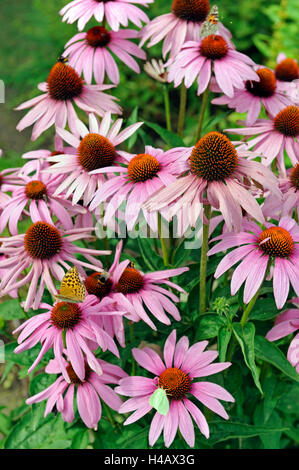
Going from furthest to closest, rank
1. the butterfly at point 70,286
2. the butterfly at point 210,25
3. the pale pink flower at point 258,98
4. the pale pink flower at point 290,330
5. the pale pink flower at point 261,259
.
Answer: the pale pink flower at point 258,98
the butterfly at point 210,25
the pale pink flower at point 290,330
the pale pink flower at point 261,259
the butterfly at point 70,286

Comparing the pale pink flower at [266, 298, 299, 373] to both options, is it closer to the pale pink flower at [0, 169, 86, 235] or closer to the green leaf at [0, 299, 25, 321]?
Result: the pale pink flower at [0, 169, 86, 235]

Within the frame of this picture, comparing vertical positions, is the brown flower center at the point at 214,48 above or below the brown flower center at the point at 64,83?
above

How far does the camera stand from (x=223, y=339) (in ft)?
3.47

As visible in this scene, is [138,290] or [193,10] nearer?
[138,290]

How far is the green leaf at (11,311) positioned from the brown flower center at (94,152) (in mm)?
527

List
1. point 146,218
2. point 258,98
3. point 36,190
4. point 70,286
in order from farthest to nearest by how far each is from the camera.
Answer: point 258,98 < point 36,190 < point 146,218 < point 70,286

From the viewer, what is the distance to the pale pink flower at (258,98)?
4.23 ft

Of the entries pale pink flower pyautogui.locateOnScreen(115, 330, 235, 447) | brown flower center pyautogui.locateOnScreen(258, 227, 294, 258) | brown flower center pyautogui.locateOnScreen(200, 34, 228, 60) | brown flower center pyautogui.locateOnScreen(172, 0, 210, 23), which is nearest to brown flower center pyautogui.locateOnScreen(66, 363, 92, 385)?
pale pink flower pyautogui.locateOnScreen(115, 330, 235, 447)

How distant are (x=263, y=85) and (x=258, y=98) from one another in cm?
3

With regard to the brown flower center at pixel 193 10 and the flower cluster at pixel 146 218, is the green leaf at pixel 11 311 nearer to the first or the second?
the flower cluster at pixel 146 218

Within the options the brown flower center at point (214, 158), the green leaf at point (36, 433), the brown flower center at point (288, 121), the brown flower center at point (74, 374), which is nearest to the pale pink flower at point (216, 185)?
the brown flower center at point (214, 158)

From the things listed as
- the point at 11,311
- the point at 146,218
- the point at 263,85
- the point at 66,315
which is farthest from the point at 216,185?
the point at 11,311

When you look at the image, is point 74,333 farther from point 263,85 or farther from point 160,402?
point 263,85
